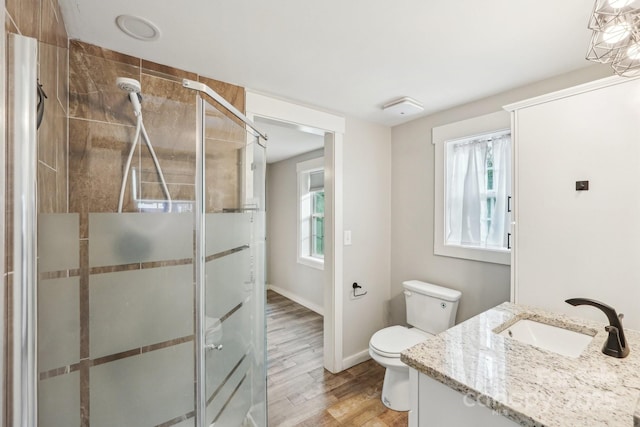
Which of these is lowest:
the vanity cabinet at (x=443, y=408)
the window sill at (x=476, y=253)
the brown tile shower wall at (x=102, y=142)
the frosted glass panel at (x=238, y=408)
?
the frosted glass panel at (x=238, y=408)

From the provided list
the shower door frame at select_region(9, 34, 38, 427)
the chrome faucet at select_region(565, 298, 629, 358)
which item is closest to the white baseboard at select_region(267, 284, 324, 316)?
the chrome faucet at select_region(565, 298, 629, 358)

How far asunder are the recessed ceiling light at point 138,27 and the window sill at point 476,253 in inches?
91.9

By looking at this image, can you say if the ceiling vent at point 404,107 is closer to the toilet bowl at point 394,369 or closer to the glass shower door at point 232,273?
the glass shower door at point 232,273

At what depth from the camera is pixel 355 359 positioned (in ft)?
8.07

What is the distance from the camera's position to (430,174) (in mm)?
2348

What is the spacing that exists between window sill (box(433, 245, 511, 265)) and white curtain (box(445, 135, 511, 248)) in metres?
0.07

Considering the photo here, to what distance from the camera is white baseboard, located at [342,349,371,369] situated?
94.0 inches

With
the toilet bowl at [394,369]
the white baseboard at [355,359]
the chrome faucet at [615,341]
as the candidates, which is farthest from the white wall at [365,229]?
the chrome faucet at [615,341]

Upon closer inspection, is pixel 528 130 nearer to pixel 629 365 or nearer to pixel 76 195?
pixel 629 365

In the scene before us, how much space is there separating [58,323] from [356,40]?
1670mm

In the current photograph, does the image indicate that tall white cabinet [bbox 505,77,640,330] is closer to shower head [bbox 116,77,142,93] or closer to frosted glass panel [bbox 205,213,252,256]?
frosted glass panel [bbox 205,213,252,256]

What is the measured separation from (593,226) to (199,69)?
2226 mm

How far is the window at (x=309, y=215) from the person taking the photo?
395cm

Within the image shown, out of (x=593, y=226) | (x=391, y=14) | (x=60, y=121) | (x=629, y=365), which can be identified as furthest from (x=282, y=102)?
(x=629, y=365)
